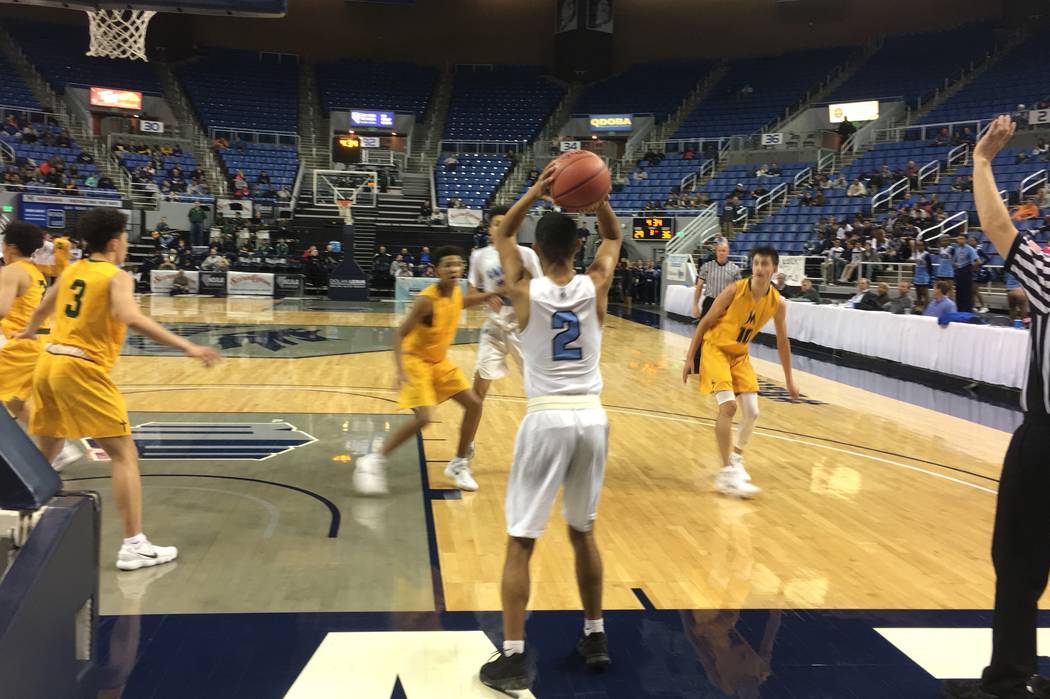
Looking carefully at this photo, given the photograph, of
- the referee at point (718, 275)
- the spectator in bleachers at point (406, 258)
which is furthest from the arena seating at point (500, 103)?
the referee at point (718, 275)

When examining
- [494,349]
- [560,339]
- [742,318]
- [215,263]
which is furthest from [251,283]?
[560,339]

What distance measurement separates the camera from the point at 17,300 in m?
6.16

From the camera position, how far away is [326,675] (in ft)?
10.5

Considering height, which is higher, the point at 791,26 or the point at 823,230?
the point at 791,26

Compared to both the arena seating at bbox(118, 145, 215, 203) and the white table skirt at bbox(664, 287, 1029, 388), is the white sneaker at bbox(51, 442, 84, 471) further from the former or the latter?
the arena seating at bbox(118, 145, 215, 203)

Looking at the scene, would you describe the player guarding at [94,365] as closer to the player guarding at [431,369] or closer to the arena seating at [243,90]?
the player guarding at [431,369]

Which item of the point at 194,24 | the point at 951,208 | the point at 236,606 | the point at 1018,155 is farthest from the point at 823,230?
the point at 194,24

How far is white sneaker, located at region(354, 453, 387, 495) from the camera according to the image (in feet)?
19.2

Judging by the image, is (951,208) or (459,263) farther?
(951,208)

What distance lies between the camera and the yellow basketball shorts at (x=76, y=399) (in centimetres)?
413

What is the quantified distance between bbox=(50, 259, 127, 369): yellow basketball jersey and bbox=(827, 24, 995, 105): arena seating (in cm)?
3200

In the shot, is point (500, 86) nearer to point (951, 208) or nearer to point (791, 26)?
point (791, 26)

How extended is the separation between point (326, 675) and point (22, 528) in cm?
148

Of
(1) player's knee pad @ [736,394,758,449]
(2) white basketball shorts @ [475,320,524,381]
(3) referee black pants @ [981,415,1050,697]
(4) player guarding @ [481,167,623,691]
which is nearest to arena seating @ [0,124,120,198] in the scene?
(2) white basketball shorts @ [475,320,524,381]
